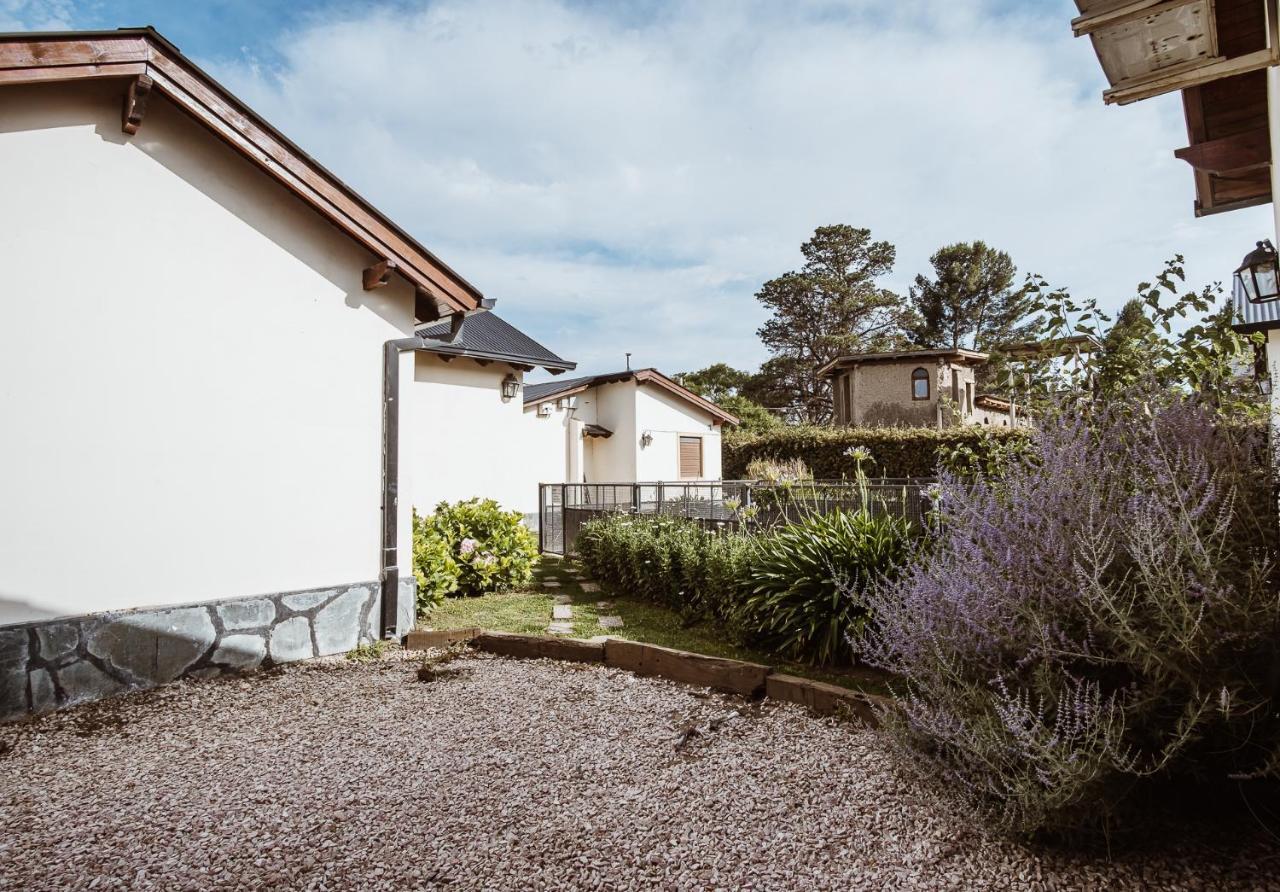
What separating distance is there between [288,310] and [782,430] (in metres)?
16.9

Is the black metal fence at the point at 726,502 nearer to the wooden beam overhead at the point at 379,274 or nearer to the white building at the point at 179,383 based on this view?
the white building at the point at 179,383

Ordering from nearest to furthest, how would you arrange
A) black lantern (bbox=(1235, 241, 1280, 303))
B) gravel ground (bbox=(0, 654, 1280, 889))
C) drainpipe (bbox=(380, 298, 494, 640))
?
gravel ground (bbox=(0, 654, 1280, 889))
black lantern (bbox=(1235, 241, 1280, 303))
drainpipe (bbox=(380, 298, 494, 640))

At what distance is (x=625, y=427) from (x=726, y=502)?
10640mm

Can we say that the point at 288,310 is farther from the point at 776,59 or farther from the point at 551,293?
the point at 551,293

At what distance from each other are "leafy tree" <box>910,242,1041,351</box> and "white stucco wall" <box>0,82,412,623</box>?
32.4 meters

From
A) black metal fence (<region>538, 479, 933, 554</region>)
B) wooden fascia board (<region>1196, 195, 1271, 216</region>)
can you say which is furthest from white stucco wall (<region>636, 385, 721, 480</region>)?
wooden fascia board (<region>1196, 195, 1271, 216</region>)

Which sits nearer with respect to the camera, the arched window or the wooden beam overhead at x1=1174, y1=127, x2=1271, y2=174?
the wooden beam overhead at x1=1174, y1=127, x2=1271, y2=174

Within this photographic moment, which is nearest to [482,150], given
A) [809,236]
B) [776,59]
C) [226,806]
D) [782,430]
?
[776,59]

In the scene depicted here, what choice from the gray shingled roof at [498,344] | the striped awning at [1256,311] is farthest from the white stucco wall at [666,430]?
the striped awning at [1256,311]

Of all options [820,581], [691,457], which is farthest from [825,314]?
[820,581]

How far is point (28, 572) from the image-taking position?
412cm

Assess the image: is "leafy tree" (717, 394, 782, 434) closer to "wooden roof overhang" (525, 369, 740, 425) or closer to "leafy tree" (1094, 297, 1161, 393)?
"wooden roof overhang" (525, 369, 740, 425)

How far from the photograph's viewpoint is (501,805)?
284 centimetres

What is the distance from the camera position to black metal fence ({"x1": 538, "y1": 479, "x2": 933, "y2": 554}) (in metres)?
5.99
